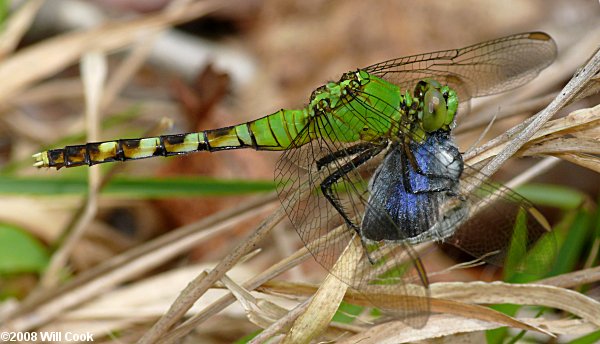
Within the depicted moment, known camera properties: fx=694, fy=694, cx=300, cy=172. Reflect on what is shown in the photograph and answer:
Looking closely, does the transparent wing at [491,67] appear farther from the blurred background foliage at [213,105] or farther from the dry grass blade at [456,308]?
the dry grass blade at [456,308]

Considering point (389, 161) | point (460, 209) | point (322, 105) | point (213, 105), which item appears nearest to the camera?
point (460, 209)

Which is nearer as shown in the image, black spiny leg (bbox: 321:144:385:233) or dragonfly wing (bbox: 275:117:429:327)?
dragonfly wing (bbox: 275:117:429:327)

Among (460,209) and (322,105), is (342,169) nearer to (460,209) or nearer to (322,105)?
(322,105)

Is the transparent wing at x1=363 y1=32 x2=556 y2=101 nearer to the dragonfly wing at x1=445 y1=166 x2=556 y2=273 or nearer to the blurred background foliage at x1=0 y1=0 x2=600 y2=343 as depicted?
the blurred background foliage at x1=0 y1=0 x2=600 y2=343

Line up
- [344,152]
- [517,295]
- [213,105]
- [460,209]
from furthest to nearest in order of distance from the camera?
[213,105]
[344,152]
[460,209]
[517,295]

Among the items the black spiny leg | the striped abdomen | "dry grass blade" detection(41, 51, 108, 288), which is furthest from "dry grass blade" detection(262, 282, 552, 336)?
"dry grass blade" detection(41, 51, 108, 288)

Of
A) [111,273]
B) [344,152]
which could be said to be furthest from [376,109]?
[111,273]

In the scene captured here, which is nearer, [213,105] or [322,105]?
[322,105]
